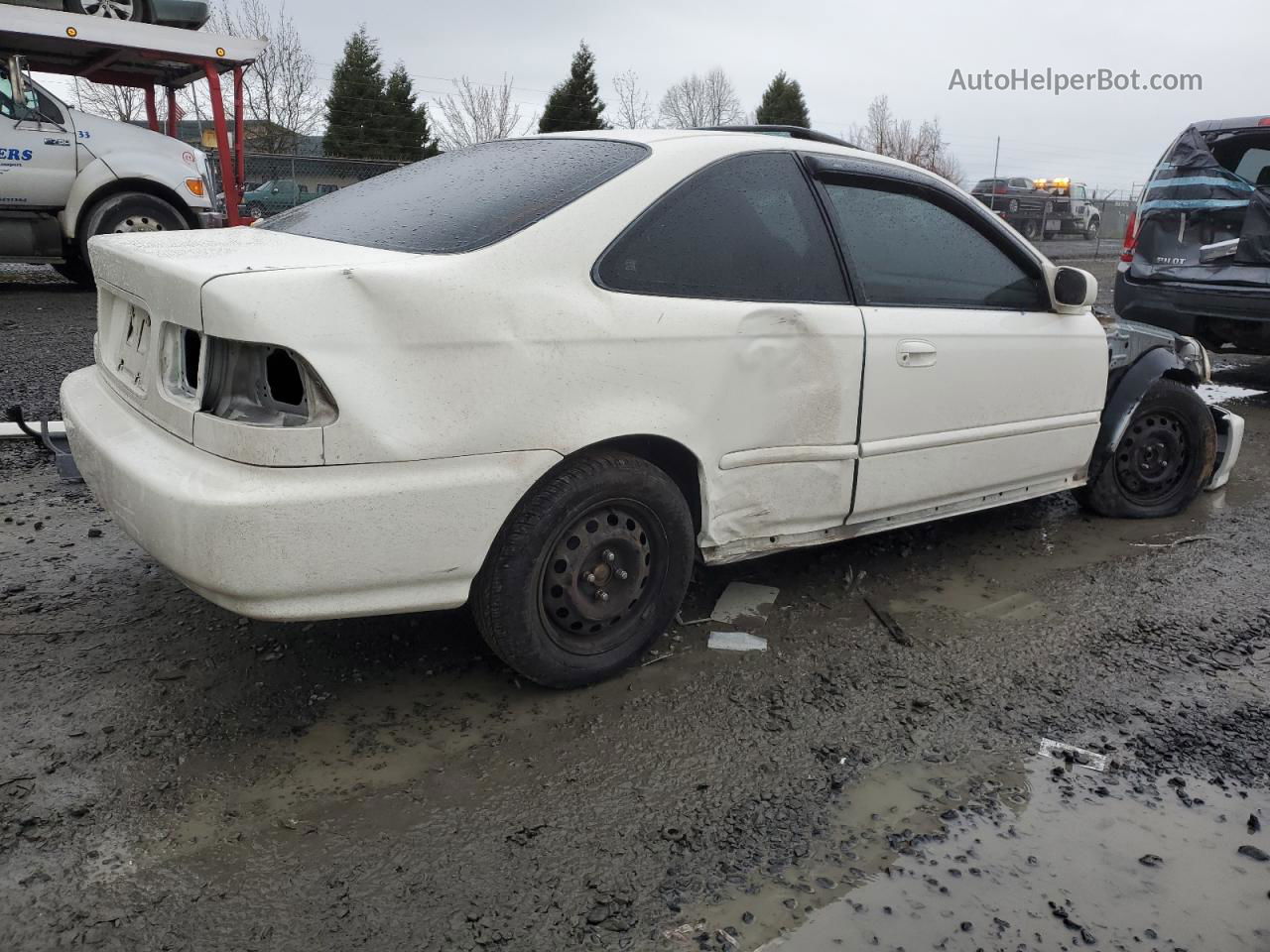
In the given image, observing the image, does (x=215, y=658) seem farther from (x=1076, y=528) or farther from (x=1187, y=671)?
(x=1076, y=528)

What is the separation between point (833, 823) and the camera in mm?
2457

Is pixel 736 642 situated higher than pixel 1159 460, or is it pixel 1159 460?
pixel 1159 460

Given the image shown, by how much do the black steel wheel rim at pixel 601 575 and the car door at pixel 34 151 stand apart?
31.0 feet

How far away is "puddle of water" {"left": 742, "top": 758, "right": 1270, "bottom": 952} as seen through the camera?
6.97ft

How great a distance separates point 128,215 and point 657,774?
992 centimetres

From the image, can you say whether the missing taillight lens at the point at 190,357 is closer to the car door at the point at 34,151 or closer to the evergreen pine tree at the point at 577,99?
the car door at the point at 34,151

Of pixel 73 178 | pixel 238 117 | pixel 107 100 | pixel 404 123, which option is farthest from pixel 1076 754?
pixel 107 100

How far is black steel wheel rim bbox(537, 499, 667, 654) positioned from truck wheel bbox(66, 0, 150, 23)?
33.7ft

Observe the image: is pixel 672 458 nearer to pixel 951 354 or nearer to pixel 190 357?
pixel 951 354

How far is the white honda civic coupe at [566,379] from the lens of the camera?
244 cm

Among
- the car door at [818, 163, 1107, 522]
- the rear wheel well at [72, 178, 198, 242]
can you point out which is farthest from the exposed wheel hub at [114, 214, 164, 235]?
the car door at [818, 163, 1107, 522]

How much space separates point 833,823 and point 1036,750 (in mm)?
699

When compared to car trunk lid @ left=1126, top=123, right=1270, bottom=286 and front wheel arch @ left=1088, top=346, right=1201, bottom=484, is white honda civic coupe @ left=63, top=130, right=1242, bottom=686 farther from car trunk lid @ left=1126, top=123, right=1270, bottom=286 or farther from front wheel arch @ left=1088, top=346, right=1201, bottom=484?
car trunk lid @ left=1126, top=123, right=1270, bottom=286

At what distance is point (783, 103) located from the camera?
44.4m
